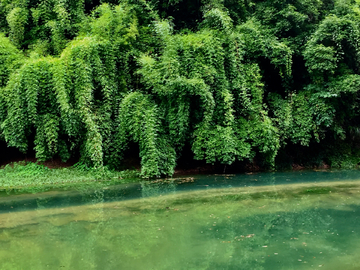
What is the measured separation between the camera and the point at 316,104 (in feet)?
43.1

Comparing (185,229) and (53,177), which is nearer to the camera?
(185,229)

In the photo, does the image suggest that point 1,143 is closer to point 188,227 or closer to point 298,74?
point 188,227

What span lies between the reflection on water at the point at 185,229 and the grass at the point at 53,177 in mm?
1308

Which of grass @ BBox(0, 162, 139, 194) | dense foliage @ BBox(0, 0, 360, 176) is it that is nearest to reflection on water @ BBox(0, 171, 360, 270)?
grass @ BBox(0, 162, 139, 194)

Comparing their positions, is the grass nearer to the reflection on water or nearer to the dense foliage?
the dense foliage

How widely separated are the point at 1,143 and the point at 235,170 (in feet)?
33.7

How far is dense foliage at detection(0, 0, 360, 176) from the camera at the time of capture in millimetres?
11031

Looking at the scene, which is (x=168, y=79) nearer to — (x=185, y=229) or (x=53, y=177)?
(x=53, y=177)

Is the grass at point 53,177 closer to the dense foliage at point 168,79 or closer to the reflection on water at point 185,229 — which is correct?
the dense foliage at point 168,79

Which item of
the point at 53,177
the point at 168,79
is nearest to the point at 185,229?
the point at 168,79

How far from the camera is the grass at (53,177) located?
9.97 metres

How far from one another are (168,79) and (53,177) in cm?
540

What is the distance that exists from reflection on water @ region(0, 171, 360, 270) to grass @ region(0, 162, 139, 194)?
1308 millimetres

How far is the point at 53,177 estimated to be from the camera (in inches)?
435
